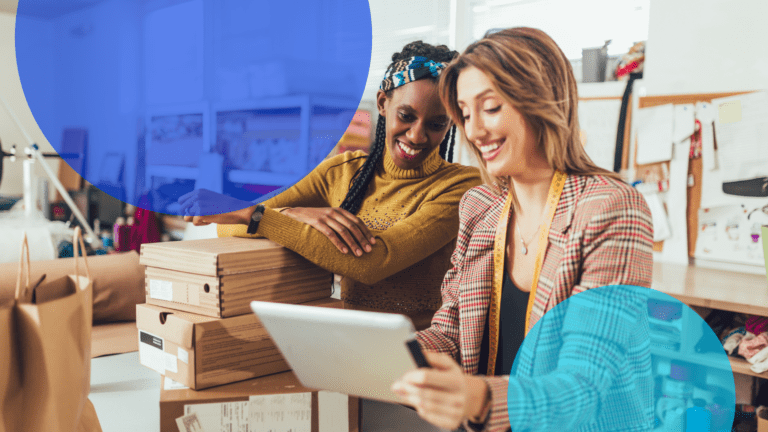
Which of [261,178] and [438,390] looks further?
[261,178]

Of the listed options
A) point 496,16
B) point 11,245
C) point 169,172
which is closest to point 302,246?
point 169,172

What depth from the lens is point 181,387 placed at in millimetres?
1055

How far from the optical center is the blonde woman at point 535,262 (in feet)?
2.23

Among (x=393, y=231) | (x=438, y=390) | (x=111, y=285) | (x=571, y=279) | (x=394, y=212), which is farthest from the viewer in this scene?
(x=111, y=285)

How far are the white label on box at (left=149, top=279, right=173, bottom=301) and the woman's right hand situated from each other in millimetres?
319

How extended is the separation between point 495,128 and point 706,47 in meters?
1.91

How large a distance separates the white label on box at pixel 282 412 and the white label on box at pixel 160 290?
30 cm

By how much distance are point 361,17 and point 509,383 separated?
57cm

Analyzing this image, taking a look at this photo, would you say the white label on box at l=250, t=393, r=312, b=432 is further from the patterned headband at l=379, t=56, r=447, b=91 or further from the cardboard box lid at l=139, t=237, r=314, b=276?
the patterned headband at l=379, t=56, r=447, b=91

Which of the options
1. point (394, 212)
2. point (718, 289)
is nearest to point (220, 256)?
point (394, 212)

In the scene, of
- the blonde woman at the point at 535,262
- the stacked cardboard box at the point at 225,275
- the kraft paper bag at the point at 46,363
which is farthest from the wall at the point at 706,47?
the kraft paper bag at the point at 46,363

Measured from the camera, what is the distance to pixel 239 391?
1048mm
